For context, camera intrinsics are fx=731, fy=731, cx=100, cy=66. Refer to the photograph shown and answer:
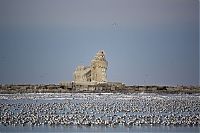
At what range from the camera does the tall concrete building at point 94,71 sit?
117ft

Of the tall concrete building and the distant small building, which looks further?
the tall concrete building

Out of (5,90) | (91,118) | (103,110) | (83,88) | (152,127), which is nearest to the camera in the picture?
(152,127)

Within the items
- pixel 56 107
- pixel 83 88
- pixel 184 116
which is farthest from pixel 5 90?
pixel 184 116

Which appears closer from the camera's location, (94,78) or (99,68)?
(94,78)

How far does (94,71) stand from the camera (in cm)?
3756

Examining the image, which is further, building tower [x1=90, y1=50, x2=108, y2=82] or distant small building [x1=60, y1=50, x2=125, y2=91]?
building tower [x1=90, y1=50, x2=108, y2=82]

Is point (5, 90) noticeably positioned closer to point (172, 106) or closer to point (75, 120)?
→ point (172, 106)

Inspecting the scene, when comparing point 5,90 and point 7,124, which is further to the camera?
point 5,90

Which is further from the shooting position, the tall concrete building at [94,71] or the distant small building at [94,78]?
the tall concrete building at [94,71]

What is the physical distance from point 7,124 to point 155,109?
4404 mm

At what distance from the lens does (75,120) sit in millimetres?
12695

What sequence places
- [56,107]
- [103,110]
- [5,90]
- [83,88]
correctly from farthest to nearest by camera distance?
[83,88], [5,90], [56,107], [103,110]

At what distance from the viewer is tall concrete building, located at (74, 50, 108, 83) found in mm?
35744

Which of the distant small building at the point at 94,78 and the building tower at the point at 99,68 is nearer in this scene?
the distant small building at the point at 94,78
